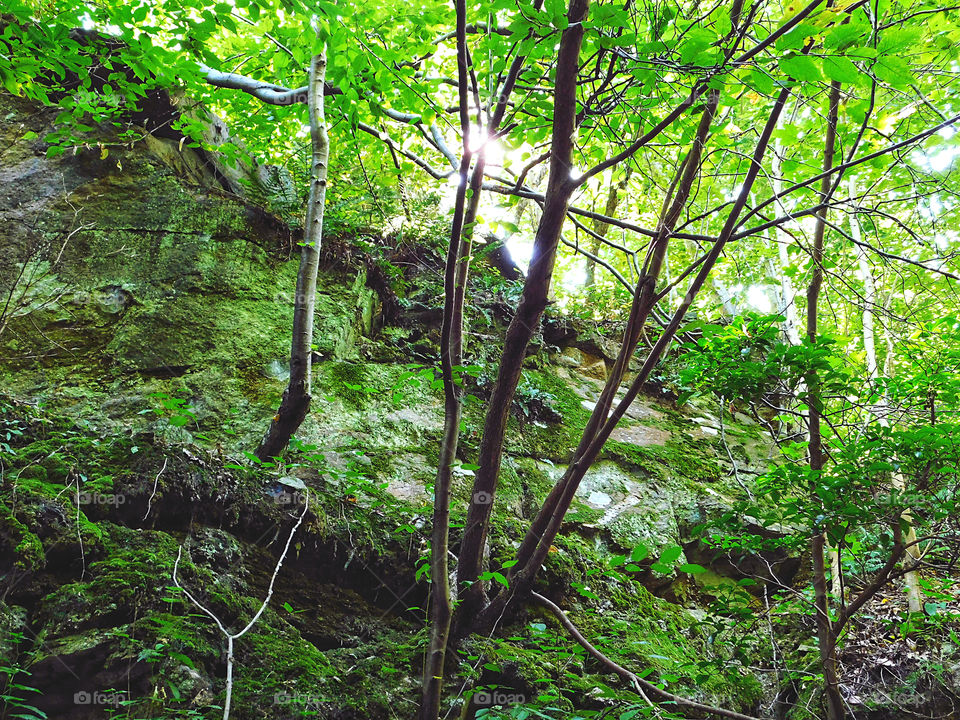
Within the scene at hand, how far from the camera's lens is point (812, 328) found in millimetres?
3312

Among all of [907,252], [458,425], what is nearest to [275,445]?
[458,425]

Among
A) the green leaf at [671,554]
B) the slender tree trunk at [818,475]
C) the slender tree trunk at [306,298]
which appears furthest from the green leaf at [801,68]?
the slender tree trunk at [306,298]

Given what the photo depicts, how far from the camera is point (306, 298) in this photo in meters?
3.62

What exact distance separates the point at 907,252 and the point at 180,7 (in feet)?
37.4

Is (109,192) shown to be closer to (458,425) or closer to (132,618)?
(132,618)

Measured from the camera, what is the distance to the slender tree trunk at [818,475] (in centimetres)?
268

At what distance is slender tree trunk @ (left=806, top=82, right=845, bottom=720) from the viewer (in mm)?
2676

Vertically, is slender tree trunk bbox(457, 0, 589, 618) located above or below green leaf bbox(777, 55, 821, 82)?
below

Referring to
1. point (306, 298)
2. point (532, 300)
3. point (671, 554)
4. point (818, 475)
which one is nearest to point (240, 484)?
point (306, 298)

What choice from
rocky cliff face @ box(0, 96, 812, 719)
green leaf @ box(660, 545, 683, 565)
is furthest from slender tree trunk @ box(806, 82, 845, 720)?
green leaf @ box(660, 545, 683, 565)

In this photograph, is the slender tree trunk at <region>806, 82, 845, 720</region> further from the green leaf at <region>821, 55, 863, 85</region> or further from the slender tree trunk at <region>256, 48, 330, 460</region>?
the slender tree trunk at <region>256, 48, 330, 460</region>

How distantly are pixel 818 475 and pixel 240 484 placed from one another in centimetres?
331

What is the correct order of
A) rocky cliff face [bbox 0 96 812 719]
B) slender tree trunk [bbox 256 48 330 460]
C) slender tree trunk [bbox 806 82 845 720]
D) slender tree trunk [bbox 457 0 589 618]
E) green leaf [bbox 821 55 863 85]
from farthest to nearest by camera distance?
slender tree trunk [bbox 256 48 330 460]
slender tree trunk [bbox 806 82 845 720]
rocky cliff face [bbox 0 96 812 719]
slender tree trunk [bbox 457 0 589 618]
green leaf [bbox 821 55 863 85]

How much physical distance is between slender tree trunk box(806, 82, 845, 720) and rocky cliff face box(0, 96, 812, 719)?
42 centimetres
